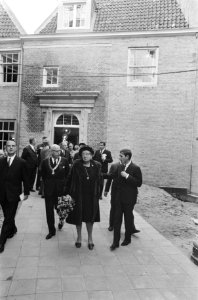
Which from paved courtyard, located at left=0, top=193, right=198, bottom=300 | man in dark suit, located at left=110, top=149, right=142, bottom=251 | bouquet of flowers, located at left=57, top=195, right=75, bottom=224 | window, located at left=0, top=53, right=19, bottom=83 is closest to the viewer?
paved courtyard, located at left=0, top=193, right=198, bottom=300

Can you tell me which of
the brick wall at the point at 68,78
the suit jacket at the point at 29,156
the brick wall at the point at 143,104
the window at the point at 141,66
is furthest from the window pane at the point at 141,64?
the suit jacket at the point at 29,156

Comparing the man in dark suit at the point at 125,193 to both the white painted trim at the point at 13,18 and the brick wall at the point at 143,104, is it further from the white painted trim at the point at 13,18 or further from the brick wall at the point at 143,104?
the white painted trim at the point at 13,18

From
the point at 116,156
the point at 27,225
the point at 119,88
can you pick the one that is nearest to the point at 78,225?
the point at 27,225

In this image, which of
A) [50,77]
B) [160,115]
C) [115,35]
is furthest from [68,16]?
[160,115]

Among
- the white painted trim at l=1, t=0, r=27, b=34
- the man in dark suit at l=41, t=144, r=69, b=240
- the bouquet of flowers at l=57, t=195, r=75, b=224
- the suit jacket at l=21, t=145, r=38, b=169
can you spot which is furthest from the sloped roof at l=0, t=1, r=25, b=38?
the bouquet of flowers at l=57, t=195, r=75, b=224

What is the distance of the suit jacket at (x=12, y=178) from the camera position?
539 centimetres

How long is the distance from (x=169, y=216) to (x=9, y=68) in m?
11.9

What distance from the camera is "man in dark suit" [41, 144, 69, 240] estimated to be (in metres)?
5.91

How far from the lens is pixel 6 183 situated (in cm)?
543

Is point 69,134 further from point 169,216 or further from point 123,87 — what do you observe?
point 169,216

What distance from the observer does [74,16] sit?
15250mm

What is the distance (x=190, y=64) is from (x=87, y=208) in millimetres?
11004

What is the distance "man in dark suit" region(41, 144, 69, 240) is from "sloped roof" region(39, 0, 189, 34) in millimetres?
10611

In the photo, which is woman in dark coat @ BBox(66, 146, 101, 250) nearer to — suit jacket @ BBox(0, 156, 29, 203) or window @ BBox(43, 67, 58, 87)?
suit jacket @ BBox(0, 156, 29, 203)
